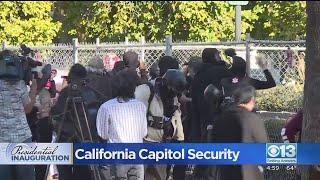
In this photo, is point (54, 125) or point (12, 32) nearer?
point (54, 125)

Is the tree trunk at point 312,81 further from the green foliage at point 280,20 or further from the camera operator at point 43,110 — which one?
the green foliage at point 280,20

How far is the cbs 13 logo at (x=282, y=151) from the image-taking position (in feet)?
21.4

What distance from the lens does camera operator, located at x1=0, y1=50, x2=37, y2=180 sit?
23.7ft

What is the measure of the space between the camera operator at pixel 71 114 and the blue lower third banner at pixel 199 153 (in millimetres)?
1460

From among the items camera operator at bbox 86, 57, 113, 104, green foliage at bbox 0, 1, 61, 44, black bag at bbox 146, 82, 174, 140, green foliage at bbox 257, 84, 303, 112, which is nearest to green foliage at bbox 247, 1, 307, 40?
green foliage at bbox 0, 1, 61, 44

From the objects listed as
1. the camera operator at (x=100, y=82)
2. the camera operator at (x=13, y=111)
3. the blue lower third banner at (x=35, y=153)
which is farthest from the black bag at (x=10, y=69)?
the camera operator at (x=100, y=82)

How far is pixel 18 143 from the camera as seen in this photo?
6.93 m

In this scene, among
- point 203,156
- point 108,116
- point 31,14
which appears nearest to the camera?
point 203,156

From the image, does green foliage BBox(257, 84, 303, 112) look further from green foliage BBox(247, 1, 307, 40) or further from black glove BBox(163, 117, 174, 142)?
green foliage BBox(247, 1, 307, 40)

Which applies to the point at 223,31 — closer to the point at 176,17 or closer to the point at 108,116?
the point at 176,17

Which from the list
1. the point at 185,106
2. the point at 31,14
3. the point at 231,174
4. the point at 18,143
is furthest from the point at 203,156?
the point at 31,14

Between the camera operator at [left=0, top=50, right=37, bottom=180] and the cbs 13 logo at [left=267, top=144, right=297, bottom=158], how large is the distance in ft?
8.13

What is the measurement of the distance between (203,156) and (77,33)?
2150 cm

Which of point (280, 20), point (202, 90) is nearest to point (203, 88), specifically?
point (202, 90)
